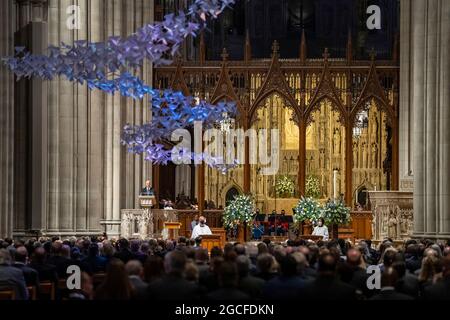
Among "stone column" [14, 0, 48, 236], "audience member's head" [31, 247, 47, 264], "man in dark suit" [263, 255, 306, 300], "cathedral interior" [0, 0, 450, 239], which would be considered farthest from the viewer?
"cathedral interior" [0, 0, 450, 239]

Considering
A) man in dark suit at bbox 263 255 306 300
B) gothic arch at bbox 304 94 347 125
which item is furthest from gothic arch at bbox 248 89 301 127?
man in dark suit at bbox 263 255 306 300

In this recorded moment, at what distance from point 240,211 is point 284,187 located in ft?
19.8

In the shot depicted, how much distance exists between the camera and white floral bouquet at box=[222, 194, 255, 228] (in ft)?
108

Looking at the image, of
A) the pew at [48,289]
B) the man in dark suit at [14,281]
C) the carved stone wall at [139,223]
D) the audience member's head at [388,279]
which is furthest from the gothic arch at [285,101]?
the audience member's head at [388,279]

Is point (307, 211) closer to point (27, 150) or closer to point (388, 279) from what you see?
point (27, 150)

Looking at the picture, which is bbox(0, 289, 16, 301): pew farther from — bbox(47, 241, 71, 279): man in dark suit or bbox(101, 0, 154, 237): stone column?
bbox(101, 0, 154, 237): stone column

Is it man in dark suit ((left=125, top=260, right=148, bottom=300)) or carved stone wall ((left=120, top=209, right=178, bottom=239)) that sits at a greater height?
man in dark suit ((left=125, top=260, right=148, bottom=300))

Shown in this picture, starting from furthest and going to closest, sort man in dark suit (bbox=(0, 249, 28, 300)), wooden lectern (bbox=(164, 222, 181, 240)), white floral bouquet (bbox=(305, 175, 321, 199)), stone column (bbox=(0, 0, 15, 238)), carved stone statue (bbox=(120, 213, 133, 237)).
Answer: white floral bouquet (bbox=(305, 175, 321, 199)), carved stone statue (bbox=(120, 213, 133, 237)), wooden lectern (bbox=(164, 222, 181, 240)), stone column (bbox=(0, 0, 15, 238)), man in dark suit (bbox=(0, 249, 28, 300))

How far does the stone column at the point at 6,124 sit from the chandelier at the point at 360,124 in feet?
55.9

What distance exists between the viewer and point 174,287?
9945 mm

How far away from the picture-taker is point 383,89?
36156 millimetres

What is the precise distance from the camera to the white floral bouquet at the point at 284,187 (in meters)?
38.8

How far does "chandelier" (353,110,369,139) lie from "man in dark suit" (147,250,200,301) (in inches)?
1106

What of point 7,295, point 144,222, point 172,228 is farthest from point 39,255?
point 144,222
